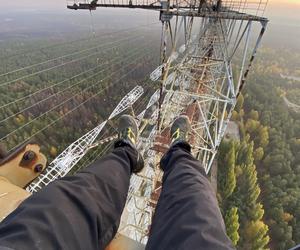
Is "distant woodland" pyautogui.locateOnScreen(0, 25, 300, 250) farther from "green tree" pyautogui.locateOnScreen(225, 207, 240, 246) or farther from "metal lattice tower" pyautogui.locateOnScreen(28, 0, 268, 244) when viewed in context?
"metal lattice tower" pyautogui.locateOnScreen(28, 0, 268, 244)

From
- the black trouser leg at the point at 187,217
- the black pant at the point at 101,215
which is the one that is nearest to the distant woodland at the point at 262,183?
the black trouser leg at the point at 187,217

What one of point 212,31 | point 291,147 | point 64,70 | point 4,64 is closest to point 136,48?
point 64,70

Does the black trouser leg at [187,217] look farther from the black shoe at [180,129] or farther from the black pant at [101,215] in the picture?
the black shoe at [180,129]

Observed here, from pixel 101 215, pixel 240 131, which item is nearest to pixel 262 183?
pixel 240 131

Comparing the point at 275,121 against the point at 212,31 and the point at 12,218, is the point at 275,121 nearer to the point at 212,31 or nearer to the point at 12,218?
the point at 212,31

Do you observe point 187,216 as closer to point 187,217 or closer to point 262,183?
point 187,217

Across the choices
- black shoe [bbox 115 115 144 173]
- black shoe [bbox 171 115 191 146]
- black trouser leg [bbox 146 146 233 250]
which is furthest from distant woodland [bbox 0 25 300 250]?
black trouser leg [bbox 146 146 233 250]
